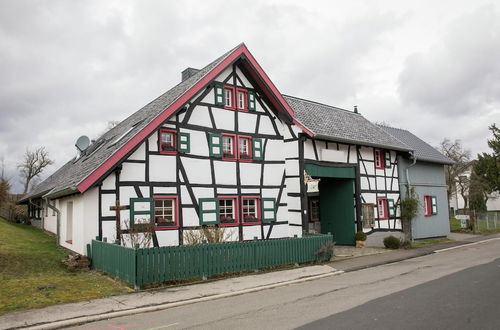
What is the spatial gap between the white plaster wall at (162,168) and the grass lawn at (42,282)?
3.96m

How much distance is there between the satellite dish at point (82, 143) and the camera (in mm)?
18609

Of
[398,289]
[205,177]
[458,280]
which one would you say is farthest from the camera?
[205,177]

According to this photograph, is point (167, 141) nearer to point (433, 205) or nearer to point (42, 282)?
point (42, 282)

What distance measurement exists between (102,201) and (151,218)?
1.78m

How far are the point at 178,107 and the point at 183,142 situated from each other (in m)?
1.38

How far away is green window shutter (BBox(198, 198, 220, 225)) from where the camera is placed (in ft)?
50.7

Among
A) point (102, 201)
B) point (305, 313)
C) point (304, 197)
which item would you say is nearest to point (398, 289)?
point (305, 313)

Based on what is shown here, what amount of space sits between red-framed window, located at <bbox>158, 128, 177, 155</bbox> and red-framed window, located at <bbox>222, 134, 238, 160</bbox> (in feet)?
7.70

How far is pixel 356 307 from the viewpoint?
26.4 feet

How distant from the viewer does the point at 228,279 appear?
12.1m

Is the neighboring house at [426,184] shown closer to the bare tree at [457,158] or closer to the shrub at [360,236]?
the shrub at [360,236]

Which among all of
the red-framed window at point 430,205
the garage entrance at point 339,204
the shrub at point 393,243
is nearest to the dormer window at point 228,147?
the garage entrance at point 339,204

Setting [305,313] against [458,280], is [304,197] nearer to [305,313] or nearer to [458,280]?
[458,280]

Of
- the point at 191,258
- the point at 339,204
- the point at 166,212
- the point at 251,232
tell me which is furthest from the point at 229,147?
the point at 339,204
